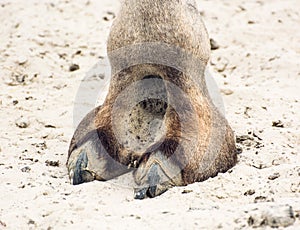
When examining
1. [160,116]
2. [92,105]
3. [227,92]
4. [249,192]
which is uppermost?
[160,116]

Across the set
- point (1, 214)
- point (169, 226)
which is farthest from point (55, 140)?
point (169, 226)

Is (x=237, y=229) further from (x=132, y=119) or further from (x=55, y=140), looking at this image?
(x=55, y=140)

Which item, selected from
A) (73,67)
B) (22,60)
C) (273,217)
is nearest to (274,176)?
(273,217)

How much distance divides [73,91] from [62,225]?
2.56m

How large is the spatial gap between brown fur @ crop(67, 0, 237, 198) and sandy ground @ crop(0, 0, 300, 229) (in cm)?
14

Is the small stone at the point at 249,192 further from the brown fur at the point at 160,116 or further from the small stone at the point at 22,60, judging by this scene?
the small stone at the point at 22,60

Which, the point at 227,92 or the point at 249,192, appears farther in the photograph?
the point at 227,92

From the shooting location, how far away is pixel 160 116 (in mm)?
→ 3625

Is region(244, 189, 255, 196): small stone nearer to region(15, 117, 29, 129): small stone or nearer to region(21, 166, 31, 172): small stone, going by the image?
region(21, 166, 31, 172): small stone

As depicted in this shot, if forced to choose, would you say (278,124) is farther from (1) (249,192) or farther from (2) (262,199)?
(2) (262,199)

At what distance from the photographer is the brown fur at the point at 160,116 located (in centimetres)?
331

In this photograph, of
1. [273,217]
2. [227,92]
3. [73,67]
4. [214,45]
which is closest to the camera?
[273,217]

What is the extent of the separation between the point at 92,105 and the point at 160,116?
4.42 feet

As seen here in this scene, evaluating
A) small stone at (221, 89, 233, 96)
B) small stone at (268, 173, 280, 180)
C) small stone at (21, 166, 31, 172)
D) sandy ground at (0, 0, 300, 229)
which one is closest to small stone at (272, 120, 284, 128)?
sandy ground at (0, 0, 300, 229)
